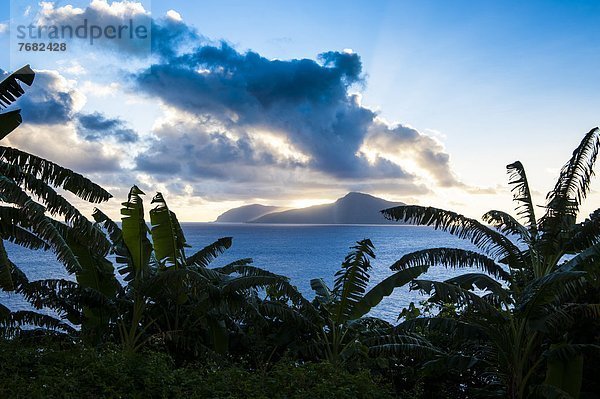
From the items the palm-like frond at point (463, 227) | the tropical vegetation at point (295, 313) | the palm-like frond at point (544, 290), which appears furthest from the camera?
the palm-like frond at point (463, 227)

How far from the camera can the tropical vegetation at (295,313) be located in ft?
19.7

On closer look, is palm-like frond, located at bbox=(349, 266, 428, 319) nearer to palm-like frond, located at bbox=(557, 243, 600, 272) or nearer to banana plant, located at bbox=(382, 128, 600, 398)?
banana plant, located at bbox=(382, 128, 600, 398)

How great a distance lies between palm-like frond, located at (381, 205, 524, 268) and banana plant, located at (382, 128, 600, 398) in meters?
0.02

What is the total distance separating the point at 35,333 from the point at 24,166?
383cm

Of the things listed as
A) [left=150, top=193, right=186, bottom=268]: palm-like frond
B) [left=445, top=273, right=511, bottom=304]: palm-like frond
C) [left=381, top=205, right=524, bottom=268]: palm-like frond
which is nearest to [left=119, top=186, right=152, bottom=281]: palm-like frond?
[left=150, top=193, right=186, bottom=268]: palm-like frond

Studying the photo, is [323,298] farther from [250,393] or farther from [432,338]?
[250,393]

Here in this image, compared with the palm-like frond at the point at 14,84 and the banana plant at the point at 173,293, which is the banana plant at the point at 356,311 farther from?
the palm-like frond at the point at 14,84

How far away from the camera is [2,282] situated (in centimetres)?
686

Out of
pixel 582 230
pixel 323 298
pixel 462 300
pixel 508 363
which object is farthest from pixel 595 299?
pixel 323 298

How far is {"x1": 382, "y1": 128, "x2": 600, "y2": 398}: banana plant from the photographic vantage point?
24.9 ft

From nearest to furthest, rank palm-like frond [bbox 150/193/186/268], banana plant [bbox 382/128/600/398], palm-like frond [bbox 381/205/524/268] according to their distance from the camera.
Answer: banana plant [bbox 382/128/600/398] → palm-like frond [bbox 381/205/524/268] → palm-like frond [bbox 150/193/186/268]

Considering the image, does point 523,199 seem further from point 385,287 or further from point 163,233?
point 163,233

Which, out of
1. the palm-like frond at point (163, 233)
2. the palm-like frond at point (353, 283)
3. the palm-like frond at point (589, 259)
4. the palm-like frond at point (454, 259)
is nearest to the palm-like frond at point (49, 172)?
the palm-like frond at point (163, 233)

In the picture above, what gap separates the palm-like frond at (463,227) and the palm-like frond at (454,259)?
8.3 inches
